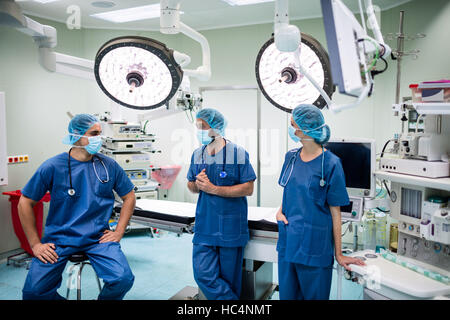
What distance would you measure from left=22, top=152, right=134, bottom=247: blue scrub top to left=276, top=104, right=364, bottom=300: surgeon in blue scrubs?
1.09 m

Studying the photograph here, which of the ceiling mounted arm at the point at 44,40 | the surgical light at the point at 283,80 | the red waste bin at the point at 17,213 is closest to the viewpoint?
the ceiling mounted arm at the point at 44,40

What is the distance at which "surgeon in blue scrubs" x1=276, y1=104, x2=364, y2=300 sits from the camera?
1900mm

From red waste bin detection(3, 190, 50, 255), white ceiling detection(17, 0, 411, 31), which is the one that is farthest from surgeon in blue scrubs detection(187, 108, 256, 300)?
red waste bin detection(3, 190, 50, 255)

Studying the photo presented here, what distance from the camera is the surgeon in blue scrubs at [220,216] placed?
7.22 feet

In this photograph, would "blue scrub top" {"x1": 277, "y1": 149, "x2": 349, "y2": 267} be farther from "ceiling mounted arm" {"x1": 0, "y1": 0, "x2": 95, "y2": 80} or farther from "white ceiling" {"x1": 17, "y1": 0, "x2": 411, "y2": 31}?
"white ceiling" {"x1": 17, "y1": 0, "x2": 411, "y2": 31}

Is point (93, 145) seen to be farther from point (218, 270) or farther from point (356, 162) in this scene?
point (356, 162)

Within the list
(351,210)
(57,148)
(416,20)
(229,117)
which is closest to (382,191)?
(351,210)

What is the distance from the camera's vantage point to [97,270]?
81.6 inches

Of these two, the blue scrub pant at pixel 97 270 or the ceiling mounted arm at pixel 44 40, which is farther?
the blue scrub pant at pixel 97 270

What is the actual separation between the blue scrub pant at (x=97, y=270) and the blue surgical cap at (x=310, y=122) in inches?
49.2

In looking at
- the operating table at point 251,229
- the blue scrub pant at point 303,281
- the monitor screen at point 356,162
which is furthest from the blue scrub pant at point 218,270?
the monitor screen at point 356,162

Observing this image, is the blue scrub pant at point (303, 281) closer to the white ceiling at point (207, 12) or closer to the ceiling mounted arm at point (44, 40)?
the ceiling mounted arm at point (44, 40)

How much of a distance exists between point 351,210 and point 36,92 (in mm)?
3627

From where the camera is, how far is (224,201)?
87.7 inches
